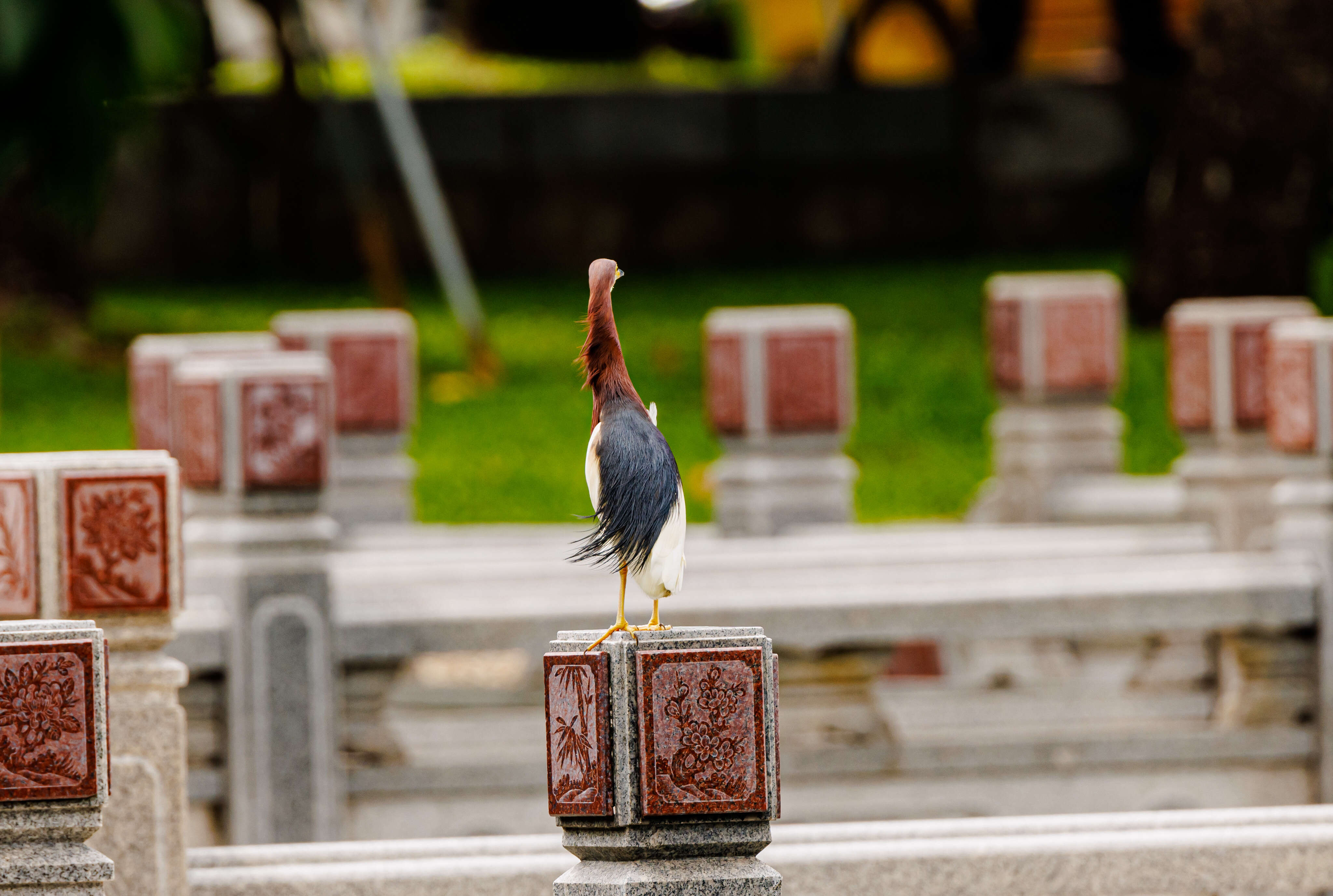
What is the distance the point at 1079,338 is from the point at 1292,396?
2694mm

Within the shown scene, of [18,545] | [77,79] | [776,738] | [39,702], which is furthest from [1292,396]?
[77,79]

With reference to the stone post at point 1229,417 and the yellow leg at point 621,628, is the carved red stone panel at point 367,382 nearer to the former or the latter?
the stone post at point 1229,417

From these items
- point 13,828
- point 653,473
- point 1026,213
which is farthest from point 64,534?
point 1026,213

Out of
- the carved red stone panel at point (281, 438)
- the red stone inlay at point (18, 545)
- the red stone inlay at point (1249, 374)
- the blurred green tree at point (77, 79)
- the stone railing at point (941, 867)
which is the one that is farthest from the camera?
the blurred green tree at point (77, 79)

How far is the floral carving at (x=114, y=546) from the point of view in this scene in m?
4.82

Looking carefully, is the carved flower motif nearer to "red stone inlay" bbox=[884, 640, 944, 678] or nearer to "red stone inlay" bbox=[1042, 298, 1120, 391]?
"red stone inlay" bbox=[884, 640, 944, 678]

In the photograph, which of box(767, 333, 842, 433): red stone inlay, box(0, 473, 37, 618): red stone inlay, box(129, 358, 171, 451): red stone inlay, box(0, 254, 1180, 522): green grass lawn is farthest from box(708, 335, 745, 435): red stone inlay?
box(0, 473, 37, 618): red stone inlay

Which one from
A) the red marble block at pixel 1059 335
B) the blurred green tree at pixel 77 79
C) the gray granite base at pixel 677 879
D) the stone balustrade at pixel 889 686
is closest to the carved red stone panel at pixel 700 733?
the gray granite base at pixel 677 879

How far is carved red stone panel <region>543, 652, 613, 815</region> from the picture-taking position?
3.67 metres

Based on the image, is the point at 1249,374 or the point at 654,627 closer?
the point at 654,627

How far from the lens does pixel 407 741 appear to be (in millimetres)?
7227

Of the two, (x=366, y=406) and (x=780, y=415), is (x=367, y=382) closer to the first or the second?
(x=366, y=406)

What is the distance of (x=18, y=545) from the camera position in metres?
4.78

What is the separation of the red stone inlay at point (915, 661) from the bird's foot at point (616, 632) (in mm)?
5851
